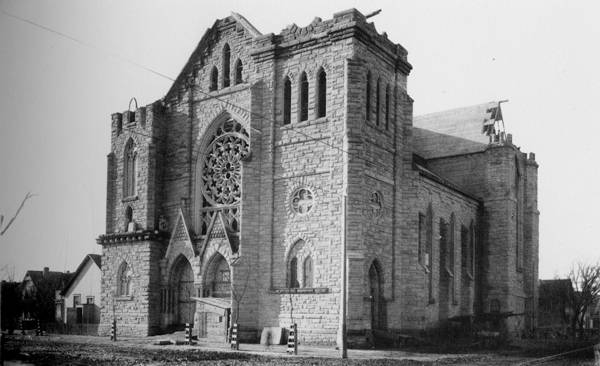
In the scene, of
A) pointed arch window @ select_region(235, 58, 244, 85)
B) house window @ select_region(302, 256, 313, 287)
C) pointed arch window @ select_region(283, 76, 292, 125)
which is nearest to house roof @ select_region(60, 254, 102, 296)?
pointed arch window @ select_region(235, 58, 244, 85)

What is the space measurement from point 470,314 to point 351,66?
67.4 ft

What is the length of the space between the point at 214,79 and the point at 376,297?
1427 centimetres

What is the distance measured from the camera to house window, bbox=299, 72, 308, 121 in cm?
3175

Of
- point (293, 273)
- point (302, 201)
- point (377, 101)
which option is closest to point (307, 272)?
point (293, 273)

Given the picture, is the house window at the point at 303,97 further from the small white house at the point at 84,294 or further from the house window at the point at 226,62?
the small white house at the point at 84,294

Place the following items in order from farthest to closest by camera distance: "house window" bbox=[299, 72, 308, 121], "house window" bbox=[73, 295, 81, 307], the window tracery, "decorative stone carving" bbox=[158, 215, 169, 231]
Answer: "house window" bbox=[73, 295, 81, 307], "decorative stone carving" bbox=[158, 215, 169, 231], the window tracery, "house window" bbox=[299, 72, 308, 121]

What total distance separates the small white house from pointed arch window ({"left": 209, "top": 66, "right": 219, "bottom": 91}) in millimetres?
23690

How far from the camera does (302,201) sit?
30703mm

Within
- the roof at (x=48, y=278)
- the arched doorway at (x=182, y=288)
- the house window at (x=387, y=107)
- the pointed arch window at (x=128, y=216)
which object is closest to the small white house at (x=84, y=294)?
the roof at (x=48, y=278)

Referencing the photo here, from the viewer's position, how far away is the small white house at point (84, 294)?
53281 millimetres

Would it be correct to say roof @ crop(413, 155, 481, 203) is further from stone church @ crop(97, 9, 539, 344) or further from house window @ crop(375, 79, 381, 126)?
house window @ crop(375, 79, 381, 126)

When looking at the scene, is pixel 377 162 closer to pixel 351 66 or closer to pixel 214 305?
pixel 351 66

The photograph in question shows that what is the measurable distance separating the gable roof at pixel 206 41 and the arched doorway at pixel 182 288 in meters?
9.41

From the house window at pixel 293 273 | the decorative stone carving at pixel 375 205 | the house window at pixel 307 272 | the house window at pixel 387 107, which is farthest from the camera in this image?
the house window at pixel 387 107
